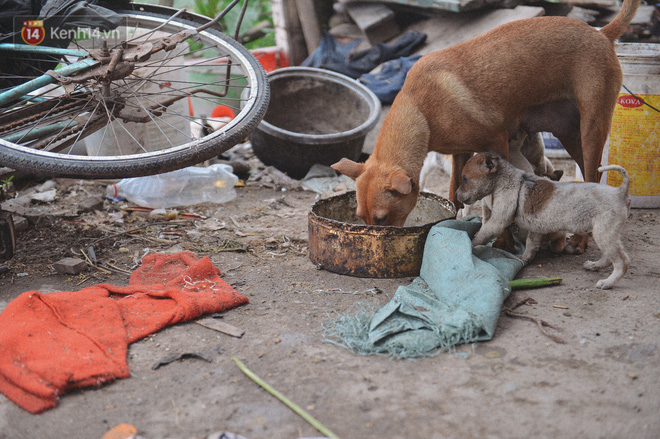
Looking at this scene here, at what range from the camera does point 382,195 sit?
380cm

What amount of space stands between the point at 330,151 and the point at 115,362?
398 cm

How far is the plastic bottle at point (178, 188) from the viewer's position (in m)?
5.67

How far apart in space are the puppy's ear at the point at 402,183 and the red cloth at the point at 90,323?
47.7 inches

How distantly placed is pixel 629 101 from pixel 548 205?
209 centimetres

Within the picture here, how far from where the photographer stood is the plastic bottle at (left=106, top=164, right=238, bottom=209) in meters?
5.67

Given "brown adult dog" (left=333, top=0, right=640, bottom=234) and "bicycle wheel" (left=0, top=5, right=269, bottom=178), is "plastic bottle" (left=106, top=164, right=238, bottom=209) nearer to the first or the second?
"bicycle wheel" (left=0, top=5, right=269, bottom=178)

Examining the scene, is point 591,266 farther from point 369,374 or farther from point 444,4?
point 444,4

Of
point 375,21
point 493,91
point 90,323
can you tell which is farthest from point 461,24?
point 90,323

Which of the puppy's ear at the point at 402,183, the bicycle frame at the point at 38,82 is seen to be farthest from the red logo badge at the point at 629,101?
the bicycle frame at the point at 38,82

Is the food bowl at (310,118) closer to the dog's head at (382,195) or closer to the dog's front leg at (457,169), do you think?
the dog's front leg at (457,169)

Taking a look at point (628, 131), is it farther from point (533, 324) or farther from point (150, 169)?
point (150, 169)

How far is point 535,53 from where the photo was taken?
4023 mm

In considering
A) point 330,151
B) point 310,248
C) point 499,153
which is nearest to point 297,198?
point 330,151

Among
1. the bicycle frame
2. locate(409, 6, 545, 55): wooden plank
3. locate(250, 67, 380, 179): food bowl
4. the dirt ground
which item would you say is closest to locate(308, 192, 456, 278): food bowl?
the dirt ground
